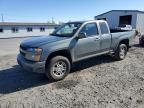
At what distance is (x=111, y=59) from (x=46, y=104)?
5440 millimetres

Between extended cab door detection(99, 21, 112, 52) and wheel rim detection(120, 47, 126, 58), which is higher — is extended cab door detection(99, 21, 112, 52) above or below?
above

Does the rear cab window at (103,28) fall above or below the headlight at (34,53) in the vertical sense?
above

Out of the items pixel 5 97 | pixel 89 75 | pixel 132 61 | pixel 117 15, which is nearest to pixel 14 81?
pixel 5 97

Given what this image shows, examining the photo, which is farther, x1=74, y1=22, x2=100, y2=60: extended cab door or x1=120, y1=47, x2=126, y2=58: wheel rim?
x1=120, y1=47, x2=126, y2=58: wheel rim

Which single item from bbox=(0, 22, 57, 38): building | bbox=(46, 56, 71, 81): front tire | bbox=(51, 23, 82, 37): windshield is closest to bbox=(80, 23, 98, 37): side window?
bbox=(51, 23, 82, 37): windshield

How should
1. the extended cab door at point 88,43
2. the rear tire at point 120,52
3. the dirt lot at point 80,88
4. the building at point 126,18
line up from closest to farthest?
the dirt lot at point 80,88, the extended cab door at point 88,43, the rear tire at point 120,52, the building at point 126,18

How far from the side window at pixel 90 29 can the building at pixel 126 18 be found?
22.3 m

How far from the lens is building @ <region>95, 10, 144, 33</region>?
27.2m

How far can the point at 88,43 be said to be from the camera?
674 centimetres

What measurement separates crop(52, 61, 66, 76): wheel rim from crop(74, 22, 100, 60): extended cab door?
648mm

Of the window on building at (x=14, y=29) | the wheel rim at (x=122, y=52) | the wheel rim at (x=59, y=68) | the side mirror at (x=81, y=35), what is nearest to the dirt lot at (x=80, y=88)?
the wheel rim at (x=59, y=68)

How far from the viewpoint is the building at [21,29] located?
1292 inches

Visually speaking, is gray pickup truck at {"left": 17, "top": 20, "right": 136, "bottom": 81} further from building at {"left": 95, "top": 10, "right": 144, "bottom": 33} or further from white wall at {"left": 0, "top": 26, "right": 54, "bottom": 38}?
white wall at {"left": 0, "top": 26, "right": 54, "bottom": 38}

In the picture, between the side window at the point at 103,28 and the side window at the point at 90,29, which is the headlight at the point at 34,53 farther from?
the side window at the point at 103,28
